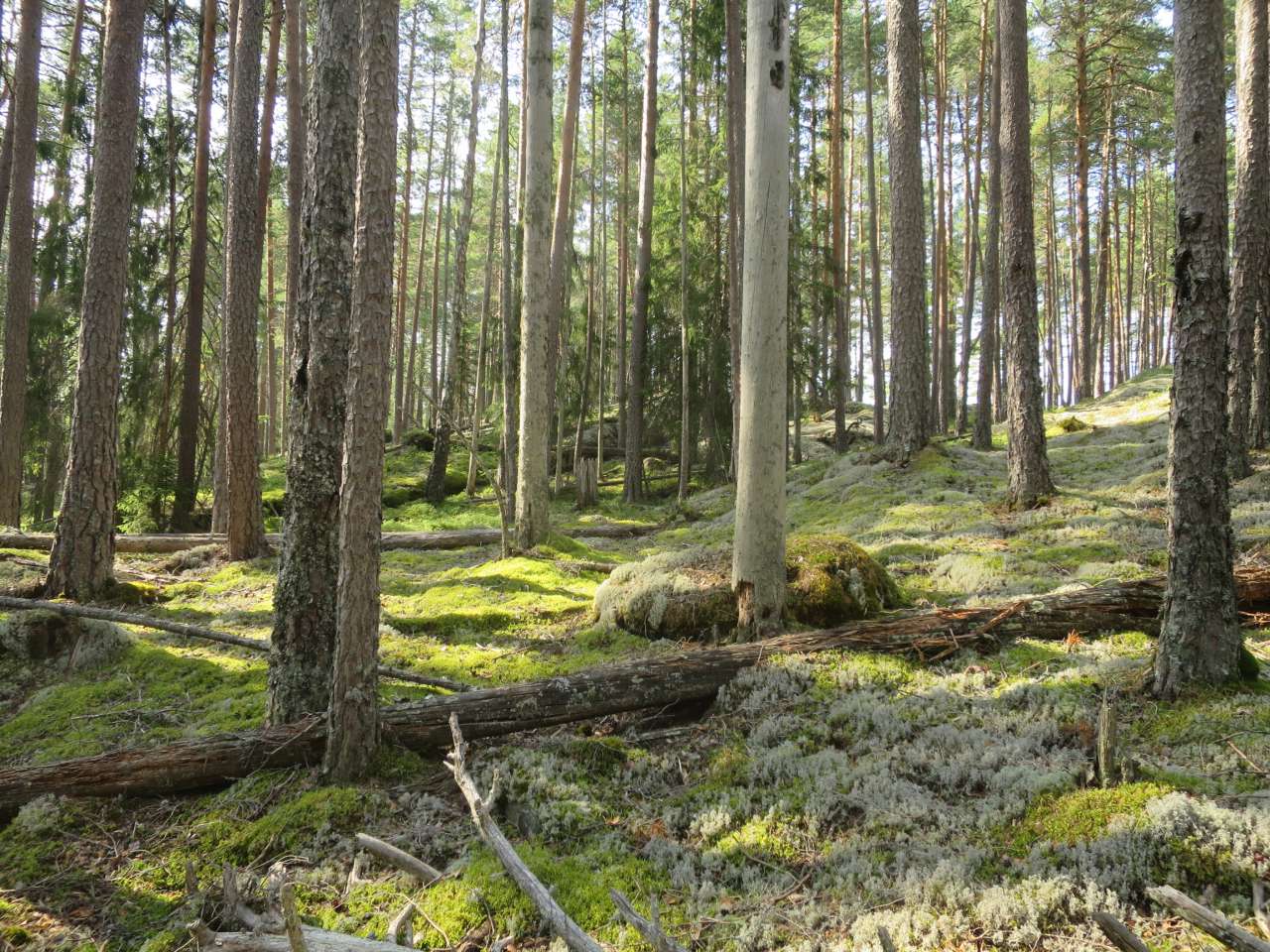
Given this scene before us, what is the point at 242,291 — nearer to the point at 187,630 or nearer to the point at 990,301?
the point at 187,630

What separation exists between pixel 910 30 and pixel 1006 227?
4.72 meters

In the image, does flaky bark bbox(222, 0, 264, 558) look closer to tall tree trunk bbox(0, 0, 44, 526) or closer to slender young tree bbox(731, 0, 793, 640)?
tall tree trunk bbox(0, 0, 44, 526)

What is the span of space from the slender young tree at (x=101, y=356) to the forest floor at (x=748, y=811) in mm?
1856

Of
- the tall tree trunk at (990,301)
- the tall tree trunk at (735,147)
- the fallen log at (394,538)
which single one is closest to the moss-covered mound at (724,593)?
the fallen log at (394,538)

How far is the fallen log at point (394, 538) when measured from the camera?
11.7 m

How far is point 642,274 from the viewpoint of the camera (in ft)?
57.0

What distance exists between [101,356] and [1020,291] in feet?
39.6

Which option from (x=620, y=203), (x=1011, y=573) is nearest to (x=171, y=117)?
(x=620, y=203)

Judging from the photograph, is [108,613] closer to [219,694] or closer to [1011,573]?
[219,694]

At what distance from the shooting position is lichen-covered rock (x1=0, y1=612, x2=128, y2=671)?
7.14 meters

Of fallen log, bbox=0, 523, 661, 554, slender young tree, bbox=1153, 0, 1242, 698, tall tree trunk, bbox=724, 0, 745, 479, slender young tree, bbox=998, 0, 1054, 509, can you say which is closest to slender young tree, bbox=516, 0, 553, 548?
fallen log, bbox=0, 523, 661, 554

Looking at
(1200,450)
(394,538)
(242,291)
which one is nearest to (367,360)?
(1200,450)

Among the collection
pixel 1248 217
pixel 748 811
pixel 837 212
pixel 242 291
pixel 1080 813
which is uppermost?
pixel 837 212

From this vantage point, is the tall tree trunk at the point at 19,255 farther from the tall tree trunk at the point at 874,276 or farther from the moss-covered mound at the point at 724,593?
the tall tree trunk at the point at 874,276
